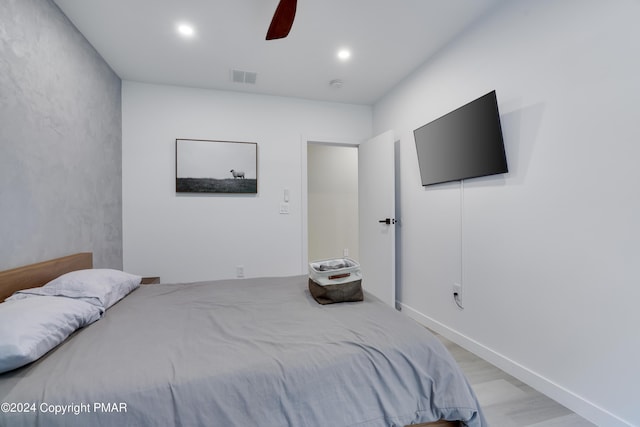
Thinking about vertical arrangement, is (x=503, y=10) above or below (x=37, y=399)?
above

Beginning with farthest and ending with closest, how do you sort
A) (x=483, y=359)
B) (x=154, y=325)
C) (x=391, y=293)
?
(x=391, y=293), (x=483, y=359), (x=154, y=325)

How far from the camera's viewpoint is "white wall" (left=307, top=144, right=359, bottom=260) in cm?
496

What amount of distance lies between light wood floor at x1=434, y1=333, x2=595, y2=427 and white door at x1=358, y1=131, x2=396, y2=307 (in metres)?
1.18

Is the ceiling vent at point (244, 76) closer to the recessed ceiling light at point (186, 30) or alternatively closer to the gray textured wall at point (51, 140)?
the recessed ceiling light at point (186, 30)

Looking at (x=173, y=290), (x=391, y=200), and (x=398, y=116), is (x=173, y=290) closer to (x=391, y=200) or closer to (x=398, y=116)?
(x=391, y=200)

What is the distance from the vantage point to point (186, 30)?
2238 mm

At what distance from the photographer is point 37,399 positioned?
33.5 inches

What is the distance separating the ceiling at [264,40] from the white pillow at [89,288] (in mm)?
1853

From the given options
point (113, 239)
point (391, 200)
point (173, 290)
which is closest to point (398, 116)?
point (391, 200)

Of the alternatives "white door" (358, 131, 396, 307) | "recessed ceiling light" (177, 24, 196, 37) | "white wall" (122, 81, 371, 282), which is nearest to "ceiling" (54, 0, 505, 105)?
"recessed ceiling light" (177, 24, 196, 37)

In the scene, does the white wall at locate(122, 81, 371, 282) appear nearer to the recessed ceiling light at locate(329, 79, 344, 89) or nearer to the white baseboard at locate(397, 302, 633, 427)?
the recessed ceiling light at locate(329, 79, 344, 89)

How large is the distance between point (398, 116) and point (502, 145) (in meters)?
1.50

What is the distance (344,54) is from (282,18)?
3.49 ft

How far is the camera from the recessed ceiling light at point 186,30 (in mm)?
2189
